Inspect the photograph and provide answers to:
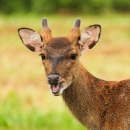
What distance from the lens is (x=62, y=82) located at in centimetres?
755

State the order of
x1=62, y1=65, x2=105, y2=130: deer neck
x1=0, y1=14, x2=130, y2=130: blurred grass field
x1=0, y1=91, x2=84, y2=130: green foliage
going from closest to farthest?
1. x1=62, y1=65, x2=105, y2=130: deer neck
2. x1=0, y1=91, x2=84, y2=130: green foliage
3. x1=0, y1=14, x2=130, y2=130: blurred grass field

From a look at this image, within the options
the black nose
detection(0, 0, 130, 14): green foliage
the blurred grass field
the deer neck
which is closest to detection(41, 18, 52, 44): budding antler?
the blurred grass field

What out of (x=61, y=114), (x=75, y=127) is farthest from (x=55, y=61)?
(x=61, y=114)

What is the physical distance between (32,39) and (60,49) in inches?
25.8

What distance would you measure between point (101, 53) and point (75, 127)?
15.6 metres

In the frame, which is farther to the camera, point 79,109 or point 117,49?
point 117,49

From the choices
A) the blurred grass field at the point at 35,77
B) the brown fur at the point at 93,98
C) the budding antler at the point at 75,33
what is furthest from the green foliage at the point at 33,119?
the budding antler at the point at 75,33

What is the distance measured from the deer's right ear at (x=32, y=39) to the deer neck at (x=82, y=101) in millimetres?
720

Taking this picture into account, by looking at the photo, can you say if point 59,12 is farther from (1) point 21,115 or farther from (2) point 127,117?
(2) point 127,117

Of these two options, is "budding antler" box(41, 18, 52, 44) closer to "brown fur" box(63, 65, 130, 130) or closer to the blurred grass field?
the blurred grass field

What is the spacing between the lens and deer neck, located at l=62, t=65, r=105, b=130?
8.02 metres

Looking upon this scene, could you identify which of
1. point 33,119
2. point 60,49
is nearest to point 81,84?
point 60,49

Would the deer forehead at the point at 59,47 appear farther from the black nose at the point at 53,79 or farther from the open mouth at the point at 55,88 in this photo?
the open mouth at the point at 55,88

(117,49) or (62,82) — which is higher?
(62,82)
